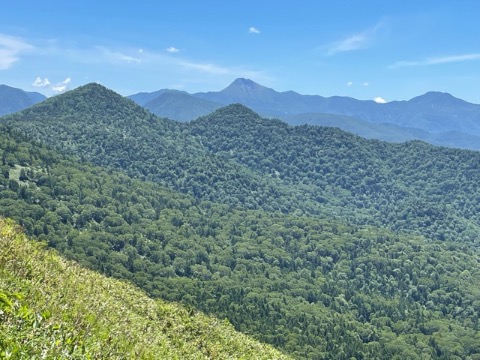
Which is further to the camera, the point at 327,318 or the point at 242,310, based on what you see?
the point at 327,318

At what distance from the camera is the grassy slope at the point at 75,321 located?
12.0m

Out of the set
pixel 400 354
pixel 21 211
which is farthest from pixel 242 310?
pixel 21 211

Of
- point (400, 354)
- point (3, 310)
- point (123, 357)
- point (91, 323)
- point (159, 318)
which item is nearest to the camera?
point (3, 310)

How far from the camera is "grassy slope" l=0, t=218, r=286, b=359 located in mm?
12008

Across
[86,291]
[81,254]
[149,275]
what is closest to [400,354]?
[149,275]

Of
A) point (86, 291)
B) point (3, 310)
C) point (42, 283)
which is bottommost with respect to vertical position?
point (86, 291)

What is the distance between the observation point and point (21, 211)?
7741 inches

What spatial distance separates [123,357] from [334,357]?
464 ft

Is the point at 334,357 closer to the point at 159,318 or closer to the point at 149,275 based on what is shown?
the point at 149,275

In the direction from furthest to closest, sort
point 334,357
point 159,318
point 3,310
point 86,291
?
1. point 334,357
2. point 159,318
3. point 86,291
4. point 3,310

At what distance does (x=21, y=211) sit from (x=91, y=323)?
19756cm

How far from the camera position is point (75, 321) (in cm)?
1758

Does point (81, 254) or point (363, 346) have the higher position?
point (81, 254)

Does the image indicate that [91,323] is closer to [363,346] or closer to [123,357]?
[123,357]
